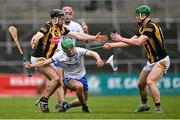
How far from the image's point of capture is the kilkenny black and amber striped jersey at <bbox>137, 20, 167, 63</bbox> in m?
16.7

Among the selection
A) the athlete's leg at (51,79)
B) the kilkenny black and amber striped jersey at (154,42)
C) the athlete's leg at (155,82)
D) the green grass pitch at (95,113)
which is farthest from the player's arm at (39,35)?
the athlete's leg at (155,82)

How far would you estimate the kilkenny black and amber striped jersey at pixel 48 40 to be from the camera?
1759cm

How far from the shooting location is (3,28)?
1373 inches

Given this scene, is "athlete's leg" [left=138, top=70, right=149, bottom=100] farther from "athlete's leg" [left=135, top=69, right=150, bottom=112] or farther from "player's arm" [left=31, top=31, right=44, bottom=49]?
"player's arm" [left=31, top=31, right=44, bottom=49]

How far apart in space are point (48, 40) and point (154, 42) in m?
2.56

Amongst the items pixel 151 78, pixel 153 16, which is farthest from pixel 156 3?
pixel 151 78

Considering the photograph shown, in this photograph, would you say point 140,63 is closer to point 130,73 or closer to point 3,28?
point 130,73

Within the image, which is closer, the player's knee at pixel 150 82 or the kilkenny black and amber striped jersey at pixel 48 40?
the player's knee at pixel 150 82

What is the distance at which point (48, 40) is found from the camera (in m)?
17.7

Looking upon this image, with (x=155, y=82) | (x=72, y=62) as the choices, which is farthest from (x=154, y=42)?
(x=72, y=62)

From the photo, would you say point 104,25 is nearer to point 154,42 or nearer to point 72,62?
point 154,42

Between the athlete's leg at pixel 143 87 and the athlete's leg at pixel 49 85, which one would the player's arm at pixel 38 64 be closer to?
the athlete's leg at pixel 49 85

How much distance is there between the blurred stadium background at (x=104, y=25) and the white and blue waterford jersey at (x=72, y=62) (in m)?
16.0

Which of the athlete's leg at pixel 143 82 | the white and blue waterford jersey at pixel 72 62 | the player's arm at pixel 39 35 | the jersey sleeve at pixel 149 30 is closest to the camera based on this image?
the white and blue waterford jersey at pixel 72 62
